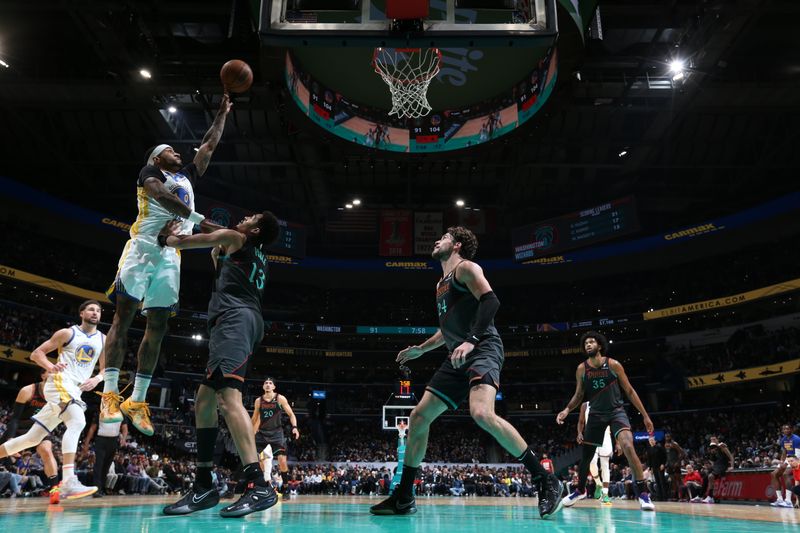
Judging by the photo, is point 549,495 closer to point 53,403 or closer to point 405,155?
point 53,403

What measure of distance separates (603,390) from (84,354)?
662 centimetres

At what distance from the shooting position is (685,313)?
100ft

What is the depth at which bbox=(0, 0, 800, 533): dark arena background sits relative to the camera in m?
6.86

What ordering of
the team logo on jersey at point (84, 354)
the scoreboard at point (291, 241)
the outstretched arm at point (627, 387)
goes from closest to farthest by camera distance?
1. the team logo on jersey at point (84, 354)
2. the outstretched arm at point (627, 387)
3. the scoreboard at point (291, 241)

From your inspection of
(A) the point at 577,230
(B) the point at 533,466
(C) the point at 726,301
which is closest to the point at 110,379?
(B) the point at 533,466

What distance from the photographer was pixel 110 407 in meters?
5.06

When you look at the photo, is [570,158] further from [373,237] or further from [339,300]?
[339,300]

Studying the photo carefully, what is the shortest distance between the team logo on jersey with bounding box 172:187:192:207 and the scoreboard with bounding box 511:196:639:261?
71.2 feet

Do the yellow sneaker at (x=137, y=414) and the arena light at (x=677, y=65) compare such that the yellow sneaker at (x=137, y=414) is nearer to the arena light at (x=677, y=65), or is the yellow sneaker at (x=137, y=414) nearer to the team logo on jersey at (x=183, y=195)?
the team logo on jersey at (x=183, y=195)

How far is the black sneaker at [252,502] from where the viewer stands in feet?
13.4

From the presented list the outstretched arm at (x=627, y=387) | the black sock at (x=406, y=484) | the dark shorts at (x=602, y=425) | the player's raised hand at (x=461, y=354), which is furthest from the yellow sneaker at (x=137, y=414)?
the outstretched arm at (x=627, y=387)

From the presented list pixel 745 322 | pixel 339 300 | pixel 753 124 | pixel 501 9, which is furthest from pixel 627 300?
pixel 501 9

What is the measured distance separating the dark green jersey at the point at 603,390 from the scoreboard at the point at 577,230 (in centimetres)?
1767

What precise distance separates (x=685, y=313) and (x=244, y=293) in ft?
101
